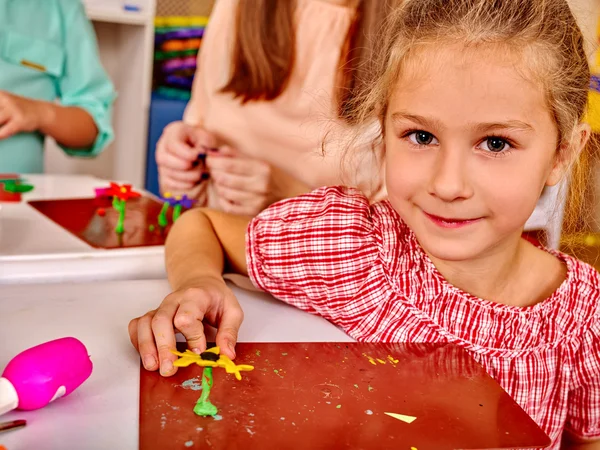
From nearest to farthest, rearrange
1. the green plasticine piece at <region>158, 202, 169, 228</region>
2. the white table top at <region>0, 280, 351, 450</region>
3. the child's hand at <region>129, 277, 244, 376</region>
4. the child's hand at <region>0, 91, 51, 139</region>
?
the white table top at <region>0, 280, 351, 450</region>, the child's hand at <region>129, 277, 244, 376</region>, the green plasticine piece at <region>158, 202, 169, 228</region>, the child's hand at <region>0, 91, 51, 139</region>

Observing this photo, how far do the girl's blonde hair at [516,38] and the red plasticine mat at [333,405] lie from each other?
0.29 m

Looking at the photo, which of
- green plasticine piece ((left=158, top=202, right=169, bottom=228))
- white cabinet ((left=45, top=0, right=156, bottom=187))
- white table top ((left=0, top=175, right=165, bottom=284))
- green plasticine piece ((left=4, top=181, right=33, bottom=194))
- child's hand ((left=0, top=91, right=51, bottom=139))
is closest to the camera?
white table top ((left=0, top=175, right=165, bottom=284))

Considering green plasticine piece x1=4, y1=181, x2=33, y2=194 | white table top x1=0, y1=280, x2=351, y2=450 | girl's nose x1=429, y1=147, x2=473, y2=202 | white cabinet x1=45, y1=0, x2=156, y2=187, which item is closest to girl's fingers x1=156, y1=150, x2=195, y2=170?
green plasticine piece x1=4, y1=181, x2=33, y2=194

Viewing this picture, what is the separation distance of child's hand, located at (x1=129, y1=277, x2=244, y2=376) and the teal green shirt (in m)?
1.04

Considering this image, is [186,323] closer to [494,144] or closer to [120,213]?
[494,144]

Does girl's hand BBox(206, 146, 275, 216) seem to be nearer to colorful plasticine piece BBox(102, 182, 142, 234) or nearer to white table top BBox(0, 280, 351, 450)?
colorful plasticine piece BBox(102, 182, 142, 234)

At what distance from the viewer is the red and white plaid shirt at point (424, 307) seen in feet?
2.56

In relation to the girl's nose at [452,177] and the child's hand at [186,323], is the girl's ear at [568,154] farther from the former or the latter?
the child's hand at [186,323]

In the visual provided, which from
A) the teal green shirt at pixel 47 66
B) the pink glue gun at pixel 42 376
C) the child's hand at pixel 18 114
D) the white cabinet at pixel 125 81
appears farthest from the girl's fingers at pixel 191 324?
the white cabinet at pixel 125 81

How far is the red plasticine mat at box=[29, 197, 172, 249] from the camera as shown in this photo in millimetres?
997

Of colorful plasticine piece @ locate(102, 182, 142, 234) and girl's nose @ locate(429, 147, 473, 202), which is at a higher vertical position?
girl's nose @ locate(429, 147, 473, 202)

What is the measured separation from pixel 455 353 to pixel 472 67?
0.28 m

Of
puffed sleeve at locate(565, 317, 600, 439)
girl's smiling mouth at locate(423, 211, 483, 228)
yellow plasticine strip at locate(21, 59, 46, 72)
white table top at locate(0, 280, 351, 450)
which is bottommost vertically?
puffed sleeve at locate(565, 317, 600, 439)

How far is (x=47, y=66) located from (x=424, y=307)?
1267mm
